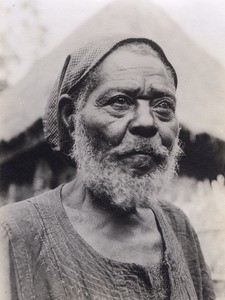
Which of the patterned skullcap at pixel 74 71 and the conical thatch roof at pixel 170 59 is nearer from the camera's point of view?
the patterned skullcap at pixel 74 71

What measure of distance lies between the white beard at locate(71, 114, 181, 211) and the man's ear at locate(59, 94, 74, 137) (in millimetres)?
40

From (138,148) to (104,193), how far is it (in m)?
0.23

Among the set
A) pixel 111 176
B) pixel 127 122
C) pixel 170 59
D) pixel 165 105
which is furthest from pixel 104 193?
pixel 170 59

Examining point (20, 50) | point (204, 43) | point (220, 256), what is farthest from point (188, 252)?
point (20, 50)

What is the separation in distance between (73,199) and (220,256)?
72 cm

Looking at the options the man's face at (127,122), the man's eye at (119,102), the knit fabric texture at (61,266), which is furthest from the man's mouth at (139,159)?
the knit fabric texture at (61,266)

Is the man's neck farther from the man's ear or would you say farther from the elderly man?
the man's ear

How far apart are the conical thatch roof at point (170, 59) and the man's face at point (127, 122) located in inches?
9.1

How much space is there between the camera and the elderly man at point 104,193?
6.35ft

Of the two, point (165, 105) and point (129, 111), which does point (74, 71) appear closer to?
point (129, 111)

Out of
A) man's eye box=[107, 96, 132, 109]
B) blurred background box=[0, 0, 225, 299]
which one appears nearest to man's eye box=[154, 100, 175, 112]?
man's eye box=[107, 96, 132, 109]

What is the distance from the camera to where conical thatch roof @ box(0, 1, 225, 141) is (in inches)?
85.3

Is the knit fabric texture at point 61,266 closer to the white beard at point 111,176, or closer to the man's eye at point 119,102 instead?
the white beard at point 111,176

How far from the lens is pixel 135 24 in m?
2.24
